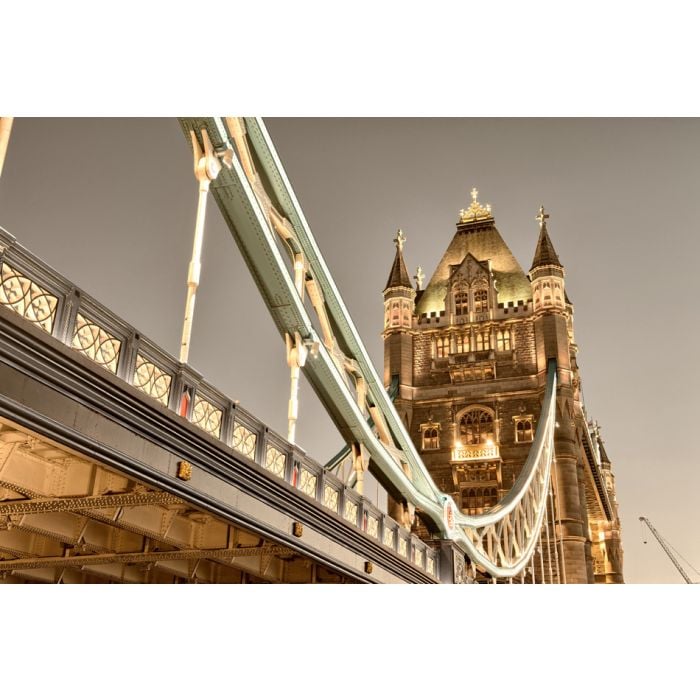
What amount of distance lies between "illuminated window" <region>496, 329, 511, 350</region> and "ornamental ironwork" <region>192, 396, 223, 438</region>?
Answer: 3864 centimetres

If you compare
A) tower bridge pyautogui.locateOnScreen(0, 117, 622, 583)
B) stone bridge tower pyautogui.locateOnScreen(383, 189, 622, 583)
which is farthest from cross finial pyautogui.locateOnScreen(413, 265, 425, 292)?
tower bridge pyautogui.locateOnScreen(0, 117, 622, 583)

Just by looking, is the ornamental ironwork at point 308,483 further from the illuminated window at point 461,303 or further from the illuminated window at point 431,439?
the illuminated window at point 461,303

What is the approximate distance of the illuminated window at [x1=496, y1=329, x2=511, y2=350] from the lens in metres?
46.4

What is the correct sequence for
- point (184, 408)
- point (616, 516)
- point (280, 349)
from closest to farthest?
point (184, 408)
point (280, 349)
point (616, 516)

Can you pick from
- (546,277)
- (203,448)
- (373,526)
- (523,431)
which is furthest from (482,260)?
(203,448)

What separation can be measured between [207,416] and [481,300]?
41253 millimetres

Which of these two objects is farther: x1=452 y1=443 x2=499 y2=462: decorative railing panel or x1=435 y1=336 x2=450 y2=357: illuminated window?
x1=435 y1=336 x2=450 y2=357: illuminated window

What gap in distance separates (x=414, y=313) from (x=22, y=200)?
39.8 meters

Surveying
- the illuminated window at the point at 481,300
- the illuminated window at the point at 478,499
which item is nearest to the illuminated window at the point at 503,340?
the illuminated window at the point at 481,300

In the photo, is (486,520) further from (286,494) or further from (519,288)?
(519,288)

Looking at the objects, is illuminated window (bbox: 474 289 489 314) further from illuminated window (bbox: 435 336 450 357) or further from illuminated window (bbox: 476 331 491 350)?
illuminated window (bbox: 435 336 450 357)
